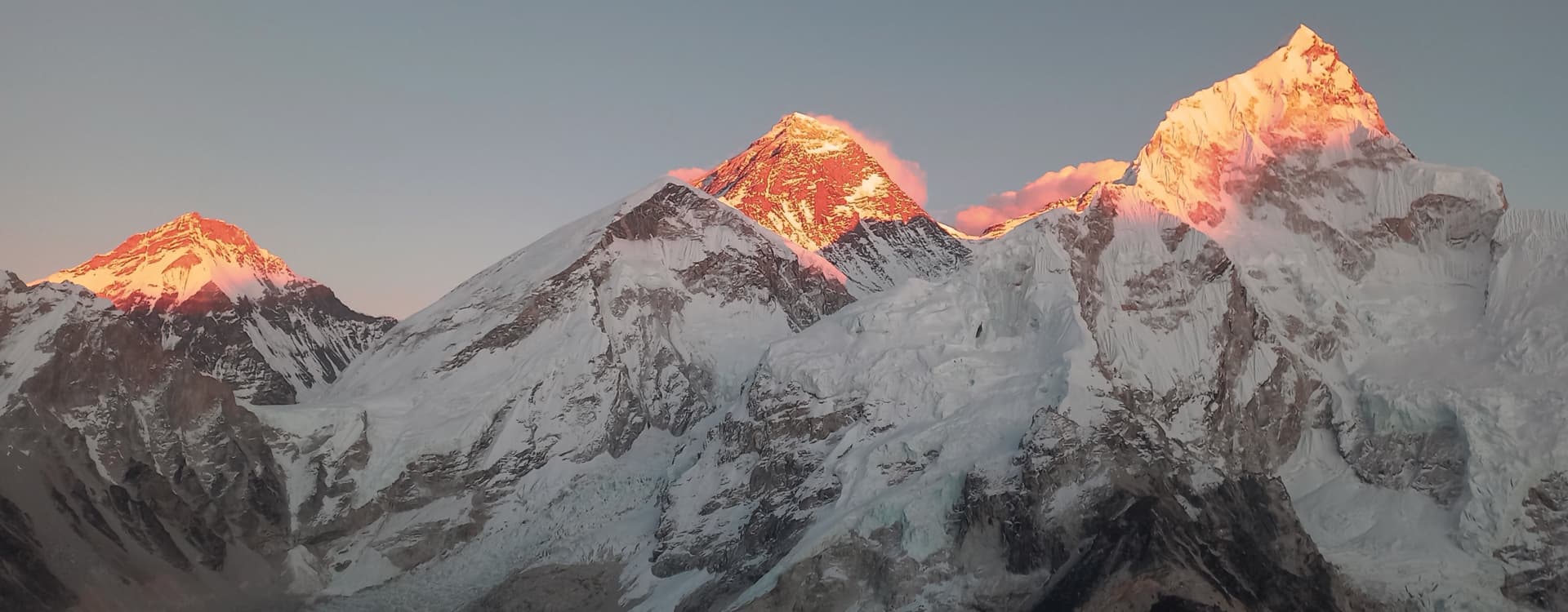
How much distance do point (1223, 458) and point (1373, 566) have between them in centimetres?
1550

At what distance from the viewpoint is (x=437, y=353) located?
6112 inches

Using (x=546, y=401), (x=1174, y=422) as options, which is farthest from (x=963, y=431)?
(x=546, y=401)

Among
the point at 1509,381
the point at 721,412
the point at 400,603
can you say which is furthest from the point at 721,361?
the point at 1509,381

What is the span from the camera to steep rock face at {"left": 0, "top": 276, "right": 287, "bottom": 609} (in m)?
119

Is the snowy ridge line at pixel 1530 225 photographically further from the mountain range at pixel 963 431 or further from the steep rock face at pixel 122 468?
A: the steep rock face at pixel 122 468

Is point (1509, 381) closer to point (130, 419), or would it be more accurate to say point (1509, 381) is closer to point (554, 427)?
point (554, 427)

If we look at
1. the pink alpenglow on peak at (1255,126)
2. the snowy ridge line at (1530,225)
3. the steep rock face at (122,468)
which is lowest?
the snowy ridge line at (1530,225)

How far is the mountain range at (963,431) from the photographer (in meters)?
105

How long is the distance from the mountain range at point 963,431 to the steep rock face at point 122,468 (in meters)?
0.36

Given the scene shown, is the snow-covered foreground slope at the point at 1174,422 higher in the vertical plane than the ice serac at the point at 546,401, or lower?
lower

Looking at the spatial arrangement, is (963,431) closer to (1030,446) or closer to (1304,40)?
(1030,446)

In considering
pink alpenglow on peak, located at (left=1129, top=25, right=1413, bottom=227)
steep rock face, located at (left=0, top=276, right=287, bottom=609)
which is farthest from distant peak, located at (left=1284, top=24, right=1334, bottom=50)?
steep rock face, located at (left=0, top=276, right=287, bottom=609)

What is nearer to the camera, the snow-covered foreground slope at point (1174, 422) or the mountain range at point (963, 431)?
the snow-covered foreground slope at point (1174, 422)

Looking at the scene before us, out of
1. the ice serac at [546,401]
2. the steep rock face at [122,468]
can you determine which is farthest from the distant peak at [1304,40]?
the steep rock face at [122,468]
